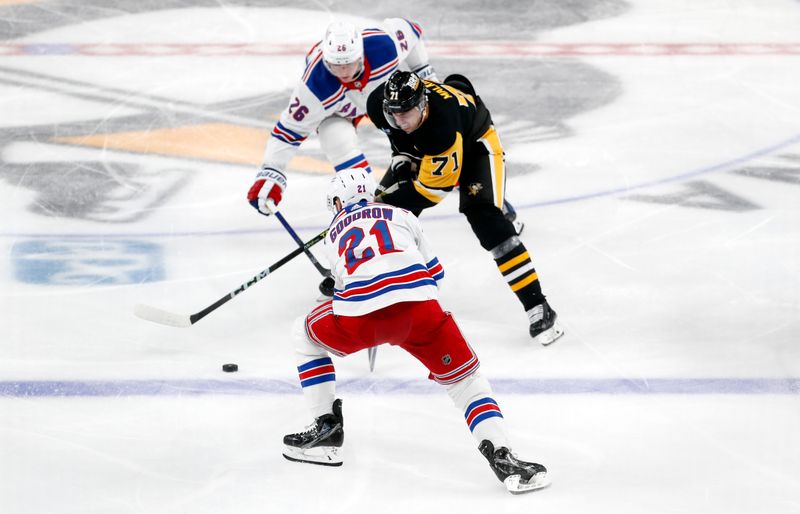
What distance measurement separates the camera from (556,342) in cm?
372

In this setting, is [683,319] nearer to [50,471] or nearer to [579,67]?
[50,471]

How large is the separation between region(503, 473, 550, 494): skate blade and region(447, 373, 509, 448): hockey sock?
3.5 inches

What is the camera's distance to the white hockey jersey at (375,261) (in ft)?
9.45

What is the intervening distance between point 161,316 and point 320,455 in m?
1.03

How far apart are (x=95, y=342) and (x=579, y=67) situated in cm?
349

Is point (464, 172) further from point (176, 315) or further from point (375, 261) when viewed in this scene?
point (176, 315)

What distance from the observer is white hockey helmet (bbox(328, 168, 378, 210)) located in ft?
10.2

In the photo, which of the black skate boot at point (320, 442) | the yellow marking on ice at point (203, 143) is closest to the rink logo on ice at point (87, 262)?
the yellow marking on ice at point (203, 143)

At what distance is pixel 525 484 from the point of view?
110 inches

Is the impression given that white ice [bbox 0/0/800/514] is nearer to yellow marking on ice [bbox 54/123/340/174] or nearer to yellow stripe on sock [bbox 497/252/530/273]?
yellow marking on ice [bbox 54/123/340/174]

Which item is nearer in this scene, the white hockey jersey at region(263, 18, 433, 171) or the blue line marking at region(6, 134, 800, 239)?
the white hockey jersey at region(263, 18, 433, 171)

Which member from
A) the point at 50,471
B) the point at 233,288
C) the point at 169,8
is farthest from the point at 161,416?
the point at 169,8

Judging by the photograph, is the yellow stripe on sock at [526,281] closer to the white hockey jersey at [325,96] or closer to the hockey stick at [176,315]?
the hockey stick at [176,315]

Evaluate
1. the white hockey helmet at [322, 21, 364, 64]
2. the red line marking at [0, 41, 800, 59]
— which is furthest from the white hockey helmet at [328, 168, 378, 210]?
the red line marking at [0, 41, 800, 59]
